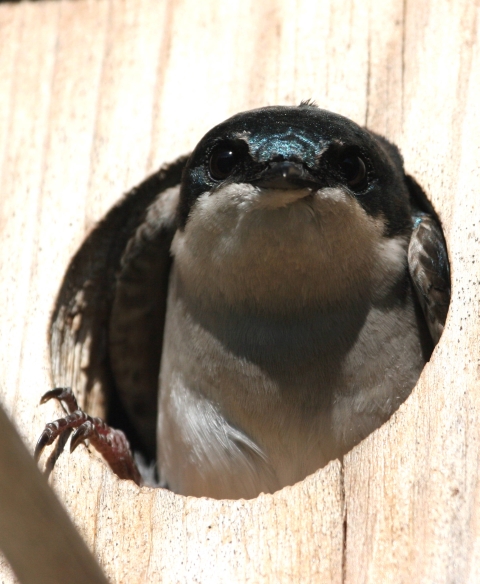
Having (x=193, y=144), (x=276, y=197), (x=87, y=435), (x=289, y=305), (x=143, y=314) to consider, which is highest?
(x=193, y=144)

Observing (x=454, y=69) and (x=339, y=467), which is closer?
(x=339, y=467)

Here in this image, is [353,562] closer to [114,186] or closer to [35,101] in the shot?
[114,186]

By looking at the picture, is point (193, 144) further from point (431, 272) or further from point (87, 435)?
point (87, 435)

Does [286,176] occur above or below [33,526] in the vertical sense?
above

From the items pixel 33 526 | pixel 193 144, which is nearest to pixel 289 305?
pixel 193 144

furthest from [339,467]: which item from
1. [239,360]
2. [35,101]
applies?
[35,101]

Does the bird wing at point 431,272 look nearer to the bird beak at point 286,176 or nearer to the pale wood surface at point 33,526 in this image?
the bird beak at point 286,176

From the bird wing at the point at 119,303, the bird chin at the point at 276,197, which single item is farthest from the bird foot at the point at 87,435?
the bird chin at the point at 276,197
